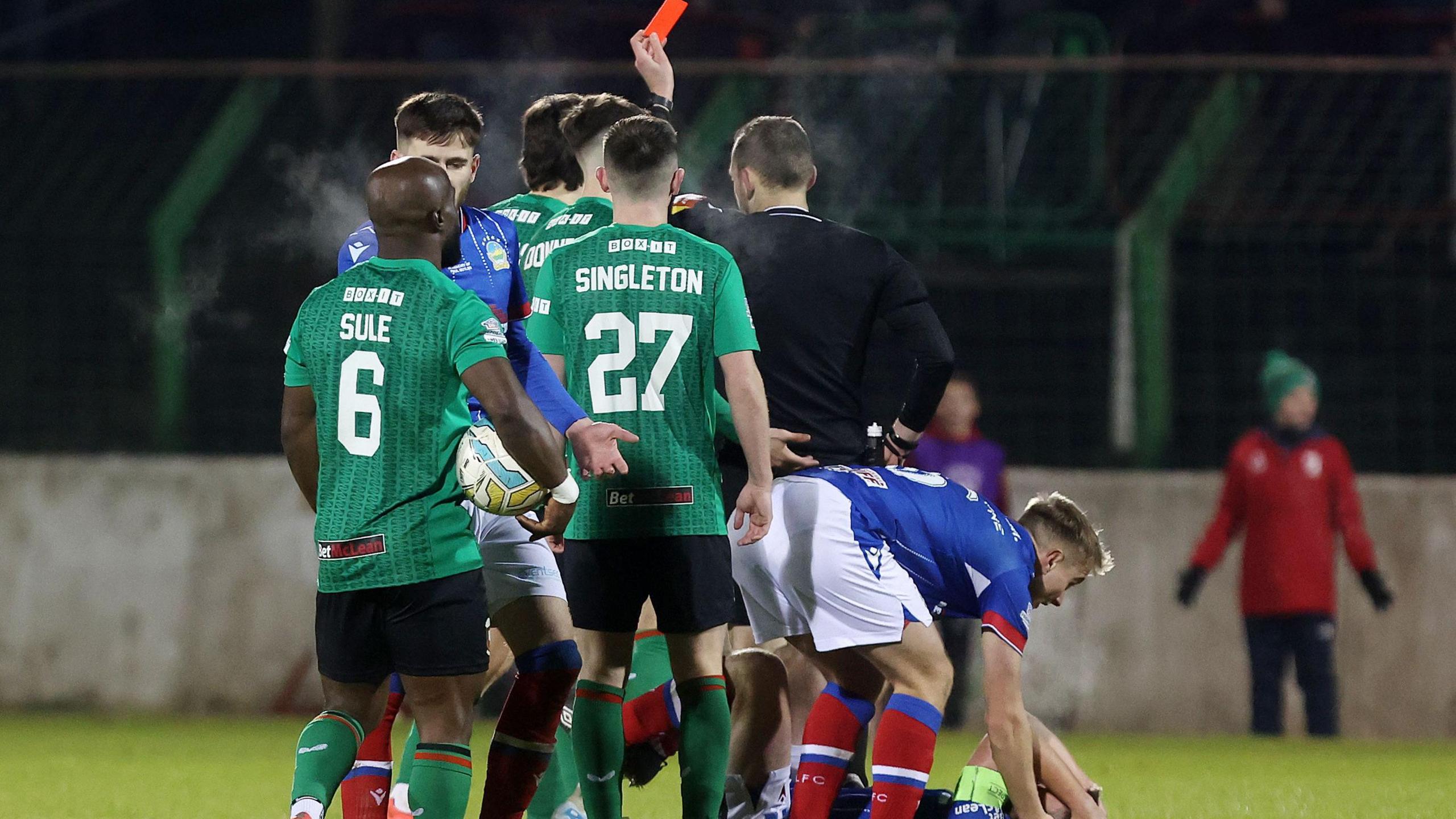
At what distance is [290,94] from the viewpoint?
10336mm

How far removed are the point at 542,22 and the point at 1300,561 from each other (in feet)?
20.2

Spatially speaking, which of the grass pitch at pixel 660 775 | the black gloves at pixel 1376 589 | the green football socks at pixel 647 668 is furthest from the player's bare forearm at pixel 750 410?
the black gloves at pixel 1376 589

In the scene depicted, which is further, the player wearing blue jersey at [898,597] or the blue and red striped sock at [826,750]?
the blue and red striped sock at [826,750]

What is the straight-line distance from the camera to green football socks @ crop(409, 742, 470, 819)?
4148mm

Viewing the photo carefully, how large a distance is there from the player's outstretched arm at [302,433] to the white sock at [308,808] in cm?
62

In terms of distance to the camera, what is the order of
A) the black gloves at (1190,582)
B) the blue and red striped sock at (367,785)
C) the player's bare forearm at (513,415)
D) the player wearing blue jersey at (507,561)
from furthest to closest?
the black gloves at (1190,582), the player wearing blue jersey at (507,561), the blue and red striped sock at (367,785), the player's bare forearm at (513,415)

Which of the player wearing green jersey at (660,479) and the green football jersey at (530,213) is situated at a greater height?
the green football jersey at (530,213)

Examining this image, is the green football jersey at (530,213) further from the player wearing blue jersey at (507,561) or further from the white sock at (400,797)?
the white sock at (400,797)

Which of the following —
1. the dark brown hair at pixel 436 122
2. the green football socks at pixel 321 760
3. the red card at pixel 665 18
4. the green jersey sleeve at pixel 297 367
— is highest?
the red card at pixel 665 18

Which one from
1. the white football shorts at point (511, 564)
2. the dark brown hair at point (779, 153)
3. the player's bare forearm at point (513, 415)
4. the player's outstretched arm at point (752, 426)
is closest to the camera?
the player's bare forearm at point (513, 415)

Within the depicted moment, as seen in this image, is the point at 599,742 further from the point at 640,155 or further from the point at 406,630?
the point at 640,155

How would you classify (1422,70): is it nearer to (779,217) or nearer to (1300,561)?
(1300,561)

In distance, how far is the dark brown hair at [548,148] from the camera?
5.72 meters

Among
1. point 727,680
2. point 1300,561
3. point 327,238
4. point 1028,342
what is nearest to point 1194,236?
point 1028,342
